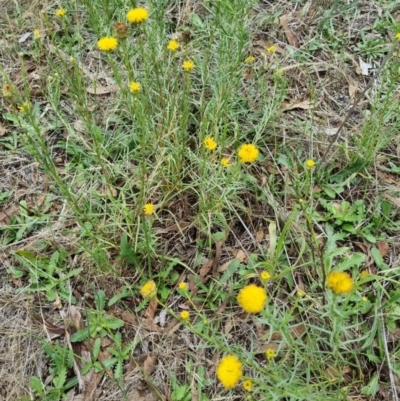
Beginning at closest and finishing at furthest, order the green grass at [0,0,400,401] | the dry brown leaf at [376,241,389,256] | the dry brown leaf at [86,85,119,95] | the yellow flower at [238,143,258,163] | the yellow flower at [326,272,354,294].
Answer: the yellow flower at [326,272,354,294], the yellow flower at [238,143,258,163], the green grass at [0,0,400,401], the dry brown leaf at [376,241,389,256], the dry brown leaf at [86,85,119,95]

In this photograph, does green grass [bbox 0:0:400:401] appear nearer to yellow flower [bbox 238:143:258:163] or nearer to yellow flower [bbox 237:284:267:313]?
yellow flower [bbox 238:143:258:163]

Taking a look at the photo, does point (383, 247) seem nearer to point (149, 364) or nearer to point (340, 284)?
point (340, 284)

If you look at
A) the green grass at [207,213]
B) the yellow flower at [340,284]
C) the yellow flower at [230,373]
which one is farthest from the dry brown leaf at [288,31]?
the yellow flower at [230,373]

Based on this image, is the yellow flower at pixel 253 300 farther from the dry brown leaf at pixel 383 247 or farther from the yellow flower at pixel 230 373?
the dry brown leaf at pixel 383 247

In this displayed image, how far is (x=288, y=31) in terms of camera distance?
238 cm

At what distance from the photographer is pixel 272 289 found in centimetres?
166

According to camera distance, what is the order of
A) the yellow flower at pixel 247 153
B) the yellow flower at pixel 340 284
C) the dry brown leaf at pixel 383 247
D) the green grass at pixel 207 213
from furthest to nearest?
the dry brown leaf at pixel 383 247 < the green grass at pixel 207 213 < the yellow flower at pixel 247 153 < the yellow flower at pixel 340 284

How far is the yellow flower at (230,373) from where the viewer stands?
3.54 feet

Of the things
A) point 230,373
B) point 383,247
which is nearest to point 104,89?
point 383,247

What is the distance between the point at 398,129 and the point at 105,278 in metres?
1.36

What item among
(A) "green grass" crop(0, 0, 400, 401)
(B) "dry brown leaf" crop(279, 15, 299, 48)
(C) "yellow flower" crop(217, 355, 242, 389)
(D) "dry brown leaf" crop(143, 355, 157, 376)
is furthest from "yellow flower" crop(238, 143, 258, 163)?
(B) "dry brown leaf" crop(279, 15, 299, 48)

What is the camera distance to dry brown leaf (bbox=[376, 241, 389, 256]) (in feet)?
5.68

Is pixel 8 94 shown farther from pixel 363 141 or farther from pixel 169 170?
pixel 363 141

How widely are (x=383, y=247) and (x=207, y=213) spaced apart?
0.68 m
